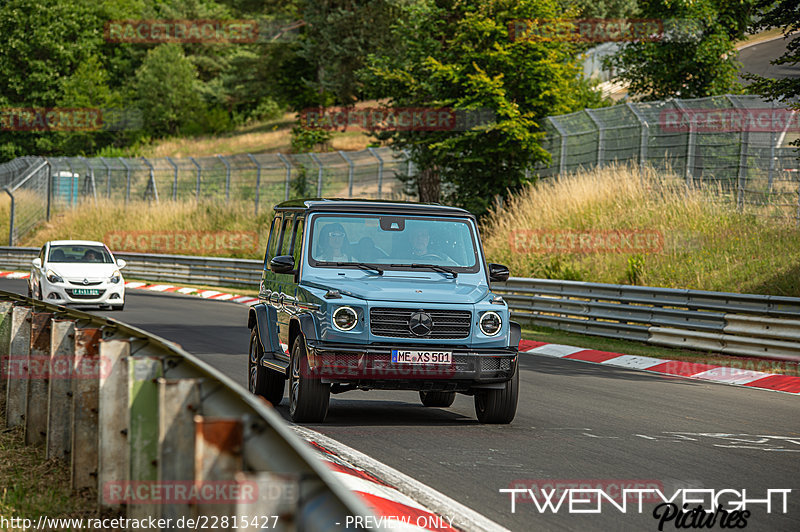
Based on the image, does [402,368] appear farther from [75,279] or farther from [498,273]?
[75,279]

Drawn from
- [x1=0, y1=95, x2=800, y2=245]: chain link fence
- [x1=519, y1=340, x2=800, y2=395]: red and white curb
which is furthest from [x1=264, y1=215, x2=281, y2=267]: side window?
[x1=0, y1=95, x2=800, y2=245]: chain link fence

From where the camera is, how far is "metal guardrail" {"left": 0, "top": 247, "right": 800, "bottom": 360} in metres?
15.8

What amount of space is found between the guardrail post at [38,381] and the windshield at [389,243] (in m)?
3.25

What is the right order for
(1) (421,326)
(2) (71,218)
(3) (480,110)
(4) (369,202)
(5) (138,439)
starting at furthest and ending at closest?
1. (2) (71,218)
2. (3) (480,110)
3. (4) (369,202)
4. (1) (421,326)
5. (5) (138,439)

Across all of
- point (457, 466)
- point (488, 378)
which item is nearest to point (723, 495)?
point (457, 466)

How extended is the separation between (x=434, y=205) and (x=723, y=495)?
5.02m

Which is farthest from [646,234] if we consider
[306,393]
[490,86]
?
[306,393]

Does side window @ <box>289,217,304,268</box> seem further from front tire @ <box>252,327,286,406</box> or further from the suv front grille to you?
the suv front grille

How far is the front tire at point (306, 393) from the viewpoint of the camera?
909cm

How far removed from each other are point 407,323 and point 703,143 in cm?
1832

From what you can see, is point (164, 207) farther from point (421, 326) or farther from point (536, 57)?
point (421, 326)

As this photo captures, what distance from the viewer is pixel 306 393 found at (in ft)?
29.9

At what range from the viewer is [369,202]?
10.6m

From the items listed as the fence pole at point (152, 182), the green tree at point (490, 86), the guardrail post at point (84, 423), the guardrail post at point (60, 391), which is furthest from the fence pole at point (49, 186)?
the guardrail post at point (84, 423)
